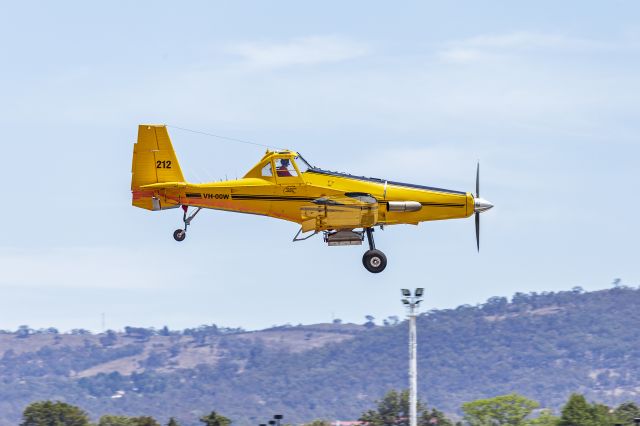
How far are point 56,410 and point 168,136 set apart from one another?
93.1 meters

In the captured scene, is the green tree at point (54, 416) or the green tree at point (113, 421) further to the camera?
the green tree at point (113, 421)

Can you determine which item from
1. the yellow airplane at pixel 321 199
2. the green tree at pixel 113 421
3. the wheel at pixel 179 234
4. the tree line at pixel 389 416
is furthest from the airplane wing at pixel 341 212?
the green tree at pixel 113 421

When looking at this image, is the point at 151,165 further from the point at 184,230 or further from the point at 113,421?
the point at 113,421

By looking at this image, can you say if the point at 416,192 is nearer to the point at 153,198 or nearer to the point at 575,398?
the point at 153,198

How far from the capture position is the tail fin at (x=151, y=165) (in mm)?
66312

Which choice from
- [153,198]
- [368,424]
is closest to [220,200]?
[153,198]

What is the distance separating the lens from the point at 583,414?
556ft

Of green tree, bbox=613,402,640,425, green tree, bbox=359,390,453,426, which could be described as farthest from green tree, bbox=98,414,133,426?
green tree, bbox=613,402,640,425

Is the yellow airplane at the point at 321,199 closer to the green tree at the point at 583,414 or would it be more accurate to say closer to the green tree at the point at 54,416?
the green tree at the point at 54,416

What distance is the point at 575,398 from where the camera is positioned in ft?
563

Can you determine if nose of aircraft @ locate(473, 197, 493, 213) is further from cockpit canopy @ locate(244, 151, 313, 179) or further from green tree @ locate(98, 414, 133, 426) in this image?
green tree @ locate(98, 414, 133, 426)

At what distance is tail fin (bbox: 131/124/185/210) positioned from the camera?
6631 cm

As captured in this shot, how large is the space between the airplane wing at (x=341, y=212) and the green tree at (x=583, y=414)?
107533 millimetres

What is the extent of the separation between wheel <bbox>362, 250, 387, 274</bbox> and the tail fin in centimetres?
940
